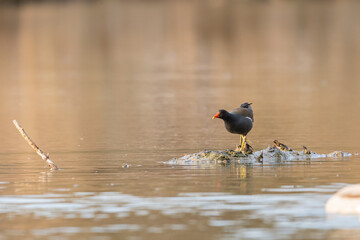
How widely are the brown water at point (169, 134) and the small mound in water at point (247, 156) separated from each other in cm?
41

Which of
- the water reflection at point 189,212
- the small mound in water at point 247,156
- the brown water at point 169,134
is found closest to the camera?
the water reflection at point 189,212

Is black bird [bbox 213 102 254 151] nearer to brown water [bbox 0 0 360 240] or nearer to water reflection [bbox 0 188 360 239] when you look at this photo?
brown water [bbox 0 0 360 240]

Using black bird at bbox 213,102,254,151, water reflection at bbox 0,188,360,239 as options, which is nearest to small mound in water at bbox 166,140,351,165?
black bird at bbox 213,102,254,151

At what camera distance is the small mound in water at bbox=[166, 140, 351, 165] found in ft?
55.3

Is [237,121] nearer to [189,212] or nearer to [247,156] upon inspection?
[247,156]

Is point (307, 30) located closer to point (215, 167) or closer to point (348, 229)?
point (215, 167)

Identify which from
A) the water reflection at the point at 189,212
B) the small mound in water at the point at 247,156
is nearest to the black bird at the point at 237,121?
the small mound in water at the point at 247,156

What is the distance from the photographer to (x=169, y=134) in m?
21.6

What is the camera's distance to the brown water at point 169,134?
472 inches

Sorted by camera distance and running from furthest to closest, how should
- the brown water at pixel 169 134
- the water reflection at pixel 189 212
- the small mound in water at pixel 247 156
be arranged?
1. the small mound in water at pixel 247 156
2. the brown water at pixel 169 134
3. the water reflection at pixel 189 212

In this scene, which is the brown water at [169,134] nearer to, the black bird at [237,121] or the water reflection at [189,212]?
the water reflection at [189,212]

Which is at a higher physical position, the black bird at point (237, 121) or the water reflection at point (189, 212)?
the black bird at point (237, 121)

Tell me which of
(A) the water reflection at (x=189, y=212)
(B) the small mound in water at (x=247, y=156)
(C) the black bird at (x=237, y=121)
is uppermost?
(C) the black bird at (x=237, y=121)

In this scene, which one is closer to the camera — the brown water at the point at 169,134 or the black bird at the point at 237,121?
the brown water at the point at 169,134
